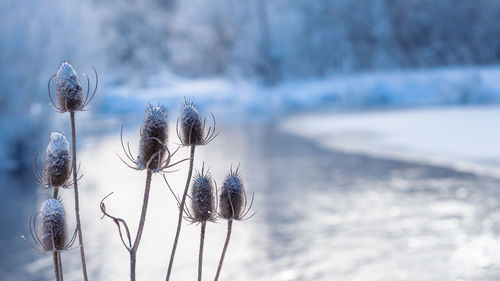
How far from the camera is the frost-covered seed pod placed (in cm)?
113

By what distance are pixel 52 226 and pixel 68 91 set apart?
24 cm

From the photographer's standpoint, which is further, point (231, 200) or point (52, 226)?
point (231, 200)

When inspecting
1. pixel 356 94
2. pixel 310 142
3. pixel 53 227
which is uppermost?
pixel 356 94

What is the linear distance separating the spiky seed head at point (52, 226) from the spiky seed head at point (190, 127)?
0.27 meters

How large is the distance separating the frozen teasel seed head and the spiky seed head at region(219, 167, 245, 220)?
1.5 inches

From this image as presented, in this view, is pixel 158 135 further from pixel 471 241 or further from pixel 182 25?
pixel 182 25

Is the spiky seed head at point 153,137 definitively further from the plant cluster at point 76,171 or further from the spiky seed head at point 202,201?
the spiky seed head at point 202,201

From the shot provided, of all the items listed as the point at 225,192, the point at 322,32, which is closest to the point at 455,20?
the point at 322,32

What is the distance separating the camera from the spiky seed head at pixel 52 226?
3.63 ft

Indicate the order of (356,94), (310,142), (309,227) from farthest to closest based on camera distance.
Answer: (356,94)
(310,142)
(309,227)

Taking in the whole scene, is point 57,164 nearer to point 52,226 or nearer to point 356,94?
point 52,226

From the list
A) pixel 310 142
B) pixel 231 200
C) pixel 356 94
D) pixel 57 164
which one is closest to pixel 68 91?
pixel 57 164

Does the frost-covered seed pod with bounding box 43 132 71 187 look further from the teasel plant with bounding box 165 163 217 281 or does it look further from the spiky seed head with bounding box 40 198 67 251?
the teasel plant with bounding box 165 163 217 281

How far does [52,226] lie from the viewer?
1.11m
